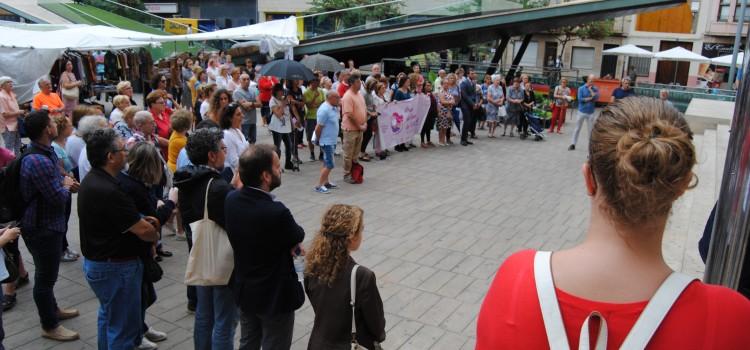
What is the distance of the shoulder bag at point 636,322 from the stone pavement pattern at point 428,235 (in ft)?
11.9

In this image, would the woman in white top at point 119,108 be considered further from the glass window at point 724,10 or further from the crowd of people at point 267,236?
the glass window at point 724,10

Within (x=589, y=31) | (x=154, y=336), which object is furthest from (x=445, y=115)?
(x=589, y=31)

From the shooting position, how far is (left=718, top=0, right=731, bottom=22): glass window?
117ft

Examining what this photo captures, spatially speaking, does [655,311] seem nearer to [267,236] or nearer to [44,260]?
[267,236]

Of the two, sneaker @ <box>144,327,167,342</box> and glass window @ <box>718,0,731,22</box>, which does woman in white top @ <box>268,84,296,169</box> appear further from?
glass window @ <box>718,0,731,22</box>

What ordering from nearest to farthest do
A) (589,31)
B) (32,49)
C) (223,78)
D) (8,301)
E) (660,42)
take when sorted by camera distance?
(8,301)
(32,49)
(223,78)
(589,31)
(660,42)

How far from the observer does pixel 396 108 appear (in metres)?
12.8

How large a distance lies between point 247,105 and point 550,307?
377 inches

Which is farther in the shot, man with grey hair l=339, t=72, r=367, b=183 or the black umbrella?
the black umbrella

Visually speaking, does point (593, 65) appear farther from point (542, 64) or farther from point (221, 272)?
point (221, 272)

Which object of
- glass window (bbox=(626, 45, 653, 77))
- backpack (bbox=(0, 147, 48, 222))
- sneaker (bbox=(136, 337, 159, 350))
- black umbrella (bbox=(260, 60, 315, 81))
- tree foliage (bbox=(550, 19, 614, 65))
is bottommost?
sneaker (bbox=(136, 337, 159, 350))

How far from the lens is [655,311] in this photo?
1.25 meters

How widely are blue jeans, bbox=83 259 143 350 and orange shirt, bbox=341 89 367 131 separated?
616 cm

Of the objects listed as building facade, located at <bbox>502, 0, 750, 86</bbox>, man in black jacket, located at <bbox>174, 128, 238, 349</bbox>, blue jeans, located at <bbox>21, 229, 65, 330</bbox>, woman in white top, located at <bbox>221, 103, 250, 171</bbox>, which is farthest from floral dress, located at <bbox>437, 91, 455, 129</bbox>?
building facade, located at <bbox>502, 0, 750, 86</bbox>
